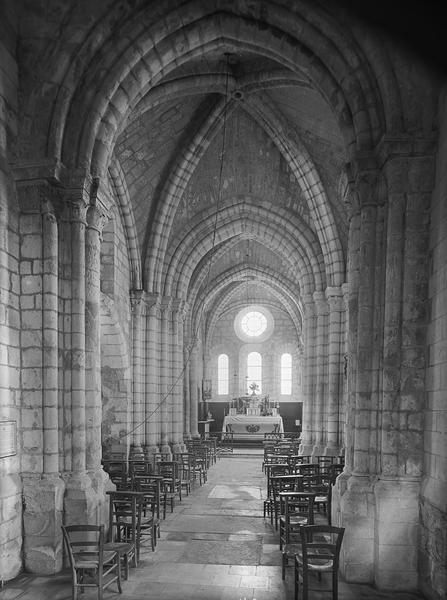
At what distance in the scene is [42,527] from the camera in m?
7.76

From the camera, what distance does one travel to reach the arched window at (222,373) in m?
36.9

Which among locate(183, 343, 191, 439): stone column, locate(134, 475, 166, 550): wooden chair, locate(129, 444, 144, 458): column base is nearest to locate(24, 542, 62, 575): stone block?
locate(134, 475, 166, 550): wooden chair

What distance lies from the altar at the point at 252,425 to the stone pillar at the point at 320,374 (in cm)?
751

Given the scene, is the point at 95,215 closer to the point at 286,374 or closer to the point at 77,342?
the point at 77,342

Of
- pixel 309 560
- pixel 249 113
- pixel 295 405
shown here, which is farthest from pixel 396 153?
pixel 295 405

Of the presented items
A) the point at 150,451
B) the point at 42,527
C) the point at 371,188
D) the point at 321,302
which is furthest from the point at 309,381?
the point at 42,527

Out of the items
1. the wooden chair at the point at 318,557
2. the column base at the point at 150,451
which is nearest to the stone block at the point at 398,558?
the wooden chair at the point at 318,557

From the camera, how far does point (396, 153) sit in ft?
24.3

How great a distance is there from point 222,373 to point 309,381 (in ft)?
63.7

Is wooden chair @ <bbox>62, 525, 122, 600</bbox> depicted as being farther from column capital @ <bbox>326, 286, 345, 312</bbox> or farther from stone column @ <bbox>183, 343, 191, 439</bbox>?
stone column @ <bbox>183, 343, 191, 439</bbox>

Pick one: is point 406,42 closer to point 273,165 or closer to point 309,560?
point 309,560

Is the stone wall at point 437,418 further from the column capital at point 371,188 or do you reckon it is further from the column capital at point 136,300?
the column capital at point 136,300

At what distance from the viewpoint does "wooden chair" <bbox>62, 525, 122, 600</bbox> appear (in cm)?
637

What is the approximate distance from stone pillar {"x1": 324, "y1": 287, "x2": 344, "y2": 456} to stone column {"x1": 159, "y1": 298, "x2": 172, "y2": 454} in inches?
205
